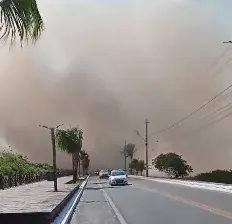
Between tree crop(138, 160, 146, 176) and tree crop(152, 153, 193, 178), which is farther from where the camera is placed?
tree crop(138, 160, 146, 176)

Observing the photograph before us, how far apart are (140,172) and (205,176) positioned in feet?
270

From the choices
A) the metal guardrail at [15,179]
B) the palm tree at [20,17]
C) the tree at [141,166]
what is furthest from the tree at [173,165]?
the palm tree at [20,17]

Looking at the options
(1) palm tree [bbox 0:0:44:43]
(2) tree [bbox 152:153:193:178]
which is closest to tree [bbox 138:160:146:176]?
(2) tree [bbox 152:153:193:178]

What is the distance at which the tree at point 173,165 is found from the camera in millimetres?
142875

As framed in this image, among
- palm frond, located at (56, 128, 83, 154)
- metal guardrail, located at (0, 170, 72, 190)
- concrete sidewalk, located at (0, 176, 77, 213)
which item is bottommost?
concrete sidewalk, located at (0, 176, 77, 213)

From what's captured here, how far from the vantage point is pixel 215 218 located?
21.6 meters

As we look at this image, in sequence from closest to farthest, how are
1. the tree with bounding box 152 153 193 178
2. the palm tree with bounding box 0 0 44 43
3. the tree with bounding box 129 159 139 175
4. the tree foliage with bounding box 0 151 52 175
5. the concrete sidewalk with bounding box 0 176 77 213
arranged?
the palm tree with bounding box 0 0 44 43, the concrete sidewalk with bounding box 0 176 77 213, the tree foliage with bounding box 0 151 52 175, the tree with bounding box 152 153 193 178, the tree with bounding box 129 159 139 175

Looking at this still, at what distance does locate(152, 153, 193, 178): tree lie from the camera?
142875 millimetres

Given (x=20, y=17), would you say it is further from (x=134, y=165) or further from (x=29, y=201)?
(x=134, y=165)

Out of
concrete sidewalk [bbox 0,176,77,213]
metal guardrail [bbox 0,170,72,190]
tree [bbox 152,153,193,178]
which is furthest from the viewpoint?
tree [bbox 152,153,193,178]

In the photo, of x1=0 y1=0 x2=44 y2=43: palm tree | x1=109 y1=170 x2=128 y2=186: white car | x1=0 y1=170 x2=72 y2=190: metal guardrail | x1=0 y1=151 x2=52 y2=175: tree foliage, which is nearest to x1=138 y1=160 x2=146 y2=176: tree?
x1=0 y1=151 x2=52 y2=175: tree foliage

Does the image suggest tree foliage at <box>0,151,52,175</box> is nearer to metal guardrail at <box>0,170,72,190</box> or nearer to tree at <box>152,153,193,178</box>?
metal guardrail at <box>0,170,72,190</box>

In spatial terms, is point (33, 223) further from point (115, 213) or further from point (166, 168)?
point (166, 168)

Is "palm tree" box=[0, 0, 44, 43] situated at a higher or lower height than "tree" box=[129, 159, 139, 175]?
lower
